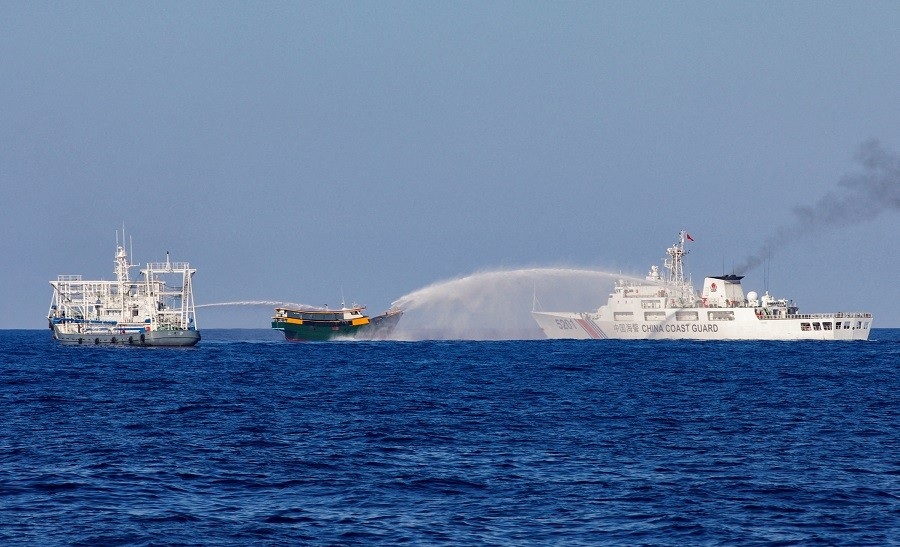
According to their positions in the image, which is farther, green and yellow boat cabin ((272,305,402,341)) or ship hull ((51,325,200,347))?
green and yellow boat cabin ((272,305,402,341))

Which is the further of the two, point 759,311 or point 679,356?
point 759,311

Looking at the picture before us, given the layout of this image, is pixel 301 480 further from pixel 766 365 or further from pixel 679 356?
pixel 679 356

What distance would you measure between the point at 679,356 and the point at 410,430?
6266 cm

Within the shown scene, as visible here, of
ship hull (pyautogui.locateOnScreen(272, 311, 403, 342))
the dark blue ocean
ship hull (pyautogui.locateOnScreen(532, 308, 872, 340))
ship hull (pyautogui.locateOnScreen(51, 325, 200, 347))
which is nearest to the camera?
the dark blue ocean

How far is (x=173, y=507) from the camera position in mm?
27312

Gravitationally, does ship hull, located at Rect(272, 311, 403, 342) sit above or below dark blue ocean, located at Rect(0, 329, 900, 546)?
above

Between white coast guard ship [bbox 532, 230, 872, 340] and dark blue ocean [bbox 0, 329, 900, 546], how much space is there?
2619 inches

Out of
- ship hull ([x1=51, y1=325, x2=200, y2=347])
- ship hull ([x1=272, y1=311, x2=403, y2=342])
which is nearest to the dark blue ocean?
ship hull ([x1=51, y1=325, x2=200, y2=347])

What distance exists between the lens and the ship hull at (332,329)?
13788cm

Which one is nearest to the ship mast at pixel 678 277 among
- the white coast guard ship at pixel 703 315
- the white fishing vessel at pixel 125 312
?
the white coast guard ship at pixel 703 315

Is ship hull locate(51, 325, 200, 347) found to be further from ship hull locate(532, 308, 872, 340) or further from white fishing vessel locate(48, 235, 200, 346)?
ship hull locate(532, 308, 872, 340)

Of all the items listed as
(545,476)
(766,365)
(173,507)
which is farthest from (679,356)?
(173,507)

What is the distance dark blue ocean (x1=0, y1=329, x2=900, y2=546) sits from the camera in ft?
82.4

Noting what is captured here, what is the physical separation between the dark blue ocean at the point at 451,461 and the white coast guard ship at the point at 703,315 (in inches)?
2619
